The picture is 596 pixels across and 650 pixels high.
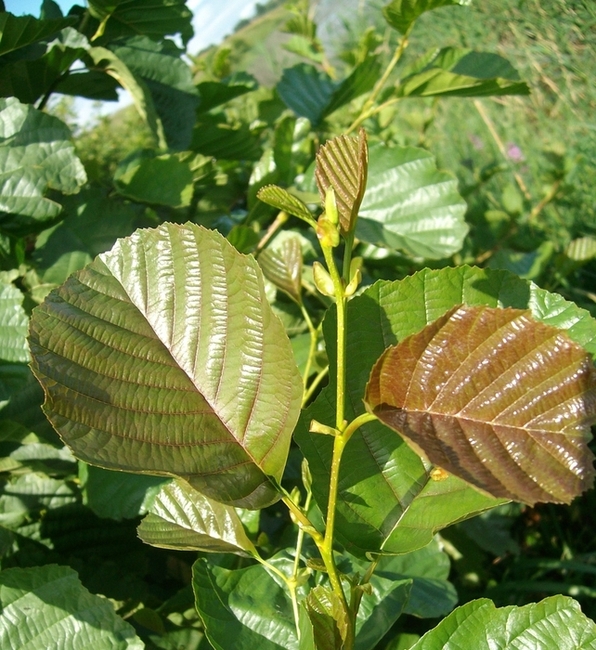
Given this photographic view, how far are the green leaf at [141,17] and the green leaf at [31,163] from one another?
0.31 metres

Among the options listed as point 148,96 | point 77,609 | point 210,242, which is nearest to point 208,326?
point 210,242

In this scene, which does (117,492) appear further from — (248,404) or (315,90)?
(315,90)

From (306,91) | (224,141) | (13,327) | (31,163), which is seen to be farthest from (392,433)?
(306,91)

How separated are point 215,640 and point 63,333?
384 millimetres

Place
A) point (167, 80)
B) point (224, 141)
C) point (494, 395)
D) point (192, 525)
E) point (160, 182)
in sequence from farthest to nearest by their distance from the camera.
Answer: point (224, 141) < point (167, 80) < point (160, 182) < point (192, 525) < point (494, 395)

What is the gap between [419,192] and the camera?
4.40 ft

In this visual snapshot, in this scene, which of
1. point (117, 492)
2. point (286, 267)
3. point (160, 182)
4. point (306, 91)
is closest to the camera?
point (117, 492)

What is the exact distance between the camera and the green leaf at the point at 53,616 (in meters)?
0.78

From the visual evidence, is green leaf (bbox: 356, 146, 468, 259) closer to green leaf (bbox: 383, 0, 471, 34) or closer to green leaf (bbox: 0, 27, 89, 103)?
green leaf (bbox: 383, 0, 471, 34)

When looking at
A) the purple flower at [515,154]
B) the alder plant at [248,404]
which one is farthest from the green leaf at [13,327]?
the purple flower at [515,154]

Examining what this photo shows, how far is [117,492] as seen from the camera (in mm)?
962

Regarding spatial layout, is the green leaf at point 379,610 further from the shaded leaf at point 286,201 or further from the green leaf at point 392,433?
the shaded leaf at point 286,201

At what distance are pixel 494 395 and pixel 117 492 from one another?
64 centimetres

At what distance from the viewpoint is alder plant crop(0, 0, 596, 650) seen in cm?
51
